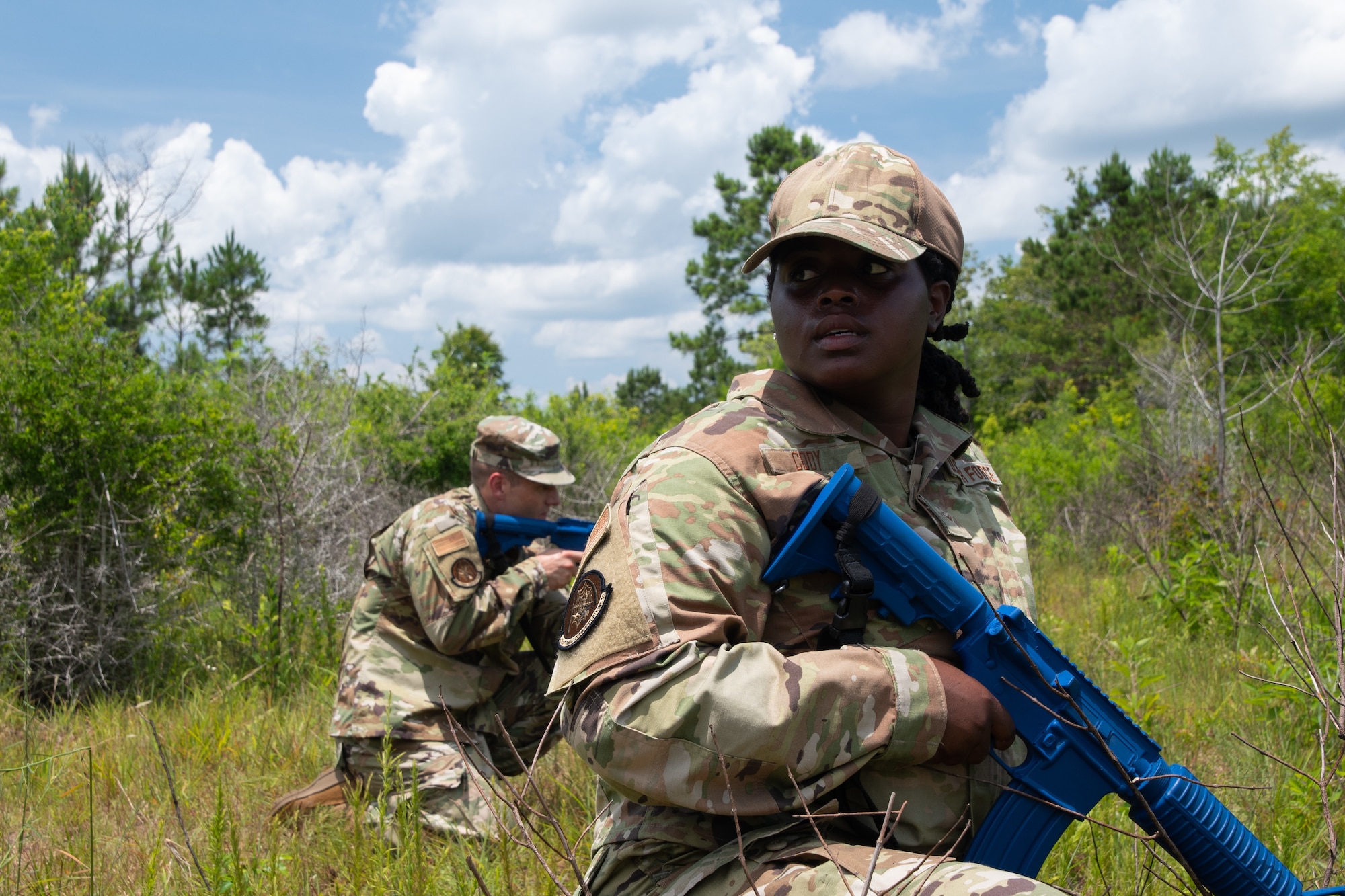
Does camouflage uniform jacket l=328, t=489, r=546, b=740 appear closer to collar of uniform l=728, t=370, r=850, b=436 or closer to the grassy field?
the grassy field

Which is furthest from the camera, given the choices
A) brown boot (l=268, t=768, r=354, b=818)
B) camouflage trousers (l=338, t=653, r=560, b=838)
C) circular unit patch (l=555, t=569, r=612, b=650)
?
camouflage trousers (l=338, t=653, r=560, b=838)

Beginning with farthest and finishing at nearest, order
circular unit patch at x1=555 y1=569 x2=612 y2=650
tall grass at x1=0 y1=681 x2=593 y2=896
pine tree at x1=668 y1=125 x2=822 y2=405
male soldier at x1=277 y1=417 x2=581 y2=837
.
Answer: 1. pine tree at x1=668 y1=125 x2=822 y2=405
2. male soldier at x1=277 y1=417 x2=581 y2=837
3. tall grass at x1=0 y1=681 x2=593 y2=896
4. circular unit patch at x1=555 y1=569 x2=612 y2=650

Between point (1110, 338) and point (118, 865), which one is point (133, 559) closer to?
point (118, 865)

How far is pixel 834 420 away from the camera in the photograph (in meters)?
1.80

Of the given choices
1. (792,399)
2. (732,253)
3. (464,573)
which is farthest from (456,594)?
(732,253)

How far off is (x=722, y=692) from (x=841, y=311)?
0.80m

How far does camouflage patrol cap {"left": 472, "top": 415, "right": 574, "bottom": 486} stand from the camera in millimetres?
4449

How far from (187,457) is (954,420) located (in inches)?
189

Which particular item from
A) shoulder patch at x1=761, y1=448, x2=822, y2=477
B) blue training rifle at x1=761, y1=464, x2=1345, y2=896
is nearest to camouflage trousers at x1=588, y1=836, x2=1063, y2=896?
blue training rifle at x1=761, y1=464, x2=1345, y2=896

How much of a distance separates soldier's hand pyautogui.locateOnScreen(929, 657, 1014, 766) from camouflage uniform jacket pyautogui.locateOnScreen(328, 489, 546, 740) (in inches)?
109

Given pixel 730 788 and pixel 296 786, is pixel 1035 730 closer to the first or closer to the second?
pixel 730 788

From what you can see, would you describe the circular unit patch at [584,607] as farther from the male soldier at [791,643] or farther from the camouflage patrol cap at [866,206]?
the camouflage patrol cap at [866,206]

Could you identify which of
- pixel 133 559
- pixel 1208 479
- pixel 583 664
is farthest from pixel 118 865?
pixel 1208 479

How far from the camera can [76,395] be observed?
17.3 feet
